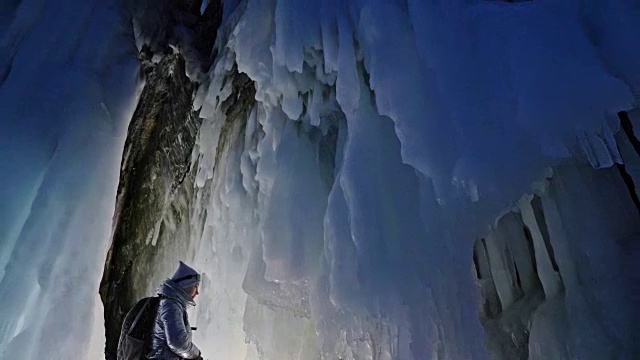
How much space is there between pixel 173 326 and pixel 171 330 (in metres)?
0.02

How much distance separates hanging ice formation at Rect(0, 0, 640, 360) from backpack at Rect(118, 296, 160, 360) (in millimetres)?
534

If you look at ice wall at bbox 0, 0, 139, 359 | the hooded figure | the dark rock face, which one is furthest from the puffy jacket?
the dark rock face

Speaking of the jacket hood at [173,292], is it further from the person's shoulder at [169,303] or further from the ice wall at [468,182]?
the ice wall at [468,182]

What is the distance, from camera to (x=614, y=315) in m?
2.07

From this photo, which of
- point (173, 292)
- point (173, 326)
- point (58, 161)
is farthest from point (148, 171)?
point (173, 326)

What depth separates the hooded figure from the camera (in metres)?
2.72

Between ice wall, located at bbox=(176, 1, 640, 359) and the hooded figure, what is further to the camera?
the hooded figure

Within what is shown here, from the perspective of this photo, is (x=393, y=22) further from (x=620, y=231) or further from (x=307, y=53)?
(x=620, y=231)

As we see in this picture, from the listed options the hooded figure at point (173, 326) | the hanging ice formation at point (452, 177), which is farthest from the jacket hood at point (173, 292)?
the hanging ice formation at point (452, 177)

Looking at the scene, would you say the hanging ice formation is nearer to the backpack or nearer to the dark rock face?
the backpack

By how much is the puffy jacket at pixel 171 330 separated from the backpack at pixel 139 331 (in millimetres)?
30

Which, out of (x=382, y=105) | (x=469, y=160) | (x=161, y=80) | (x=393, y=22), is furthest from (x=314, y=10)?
(x=161, y=80)

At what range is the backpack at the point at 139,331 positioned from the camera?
9.00ft

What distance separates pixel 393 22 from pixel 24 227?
2.76 meters
